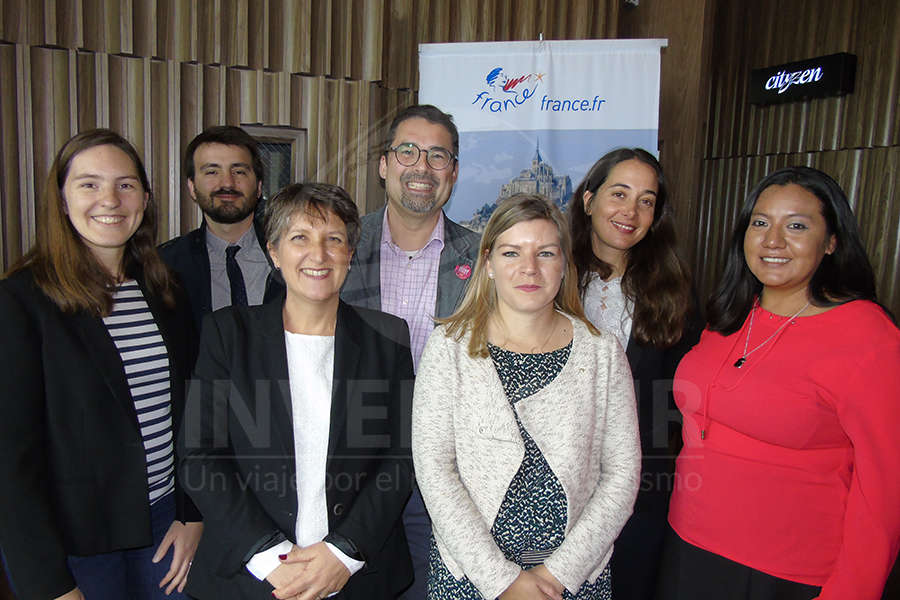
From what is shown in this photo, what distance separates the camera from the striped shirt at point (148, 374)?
184 cm

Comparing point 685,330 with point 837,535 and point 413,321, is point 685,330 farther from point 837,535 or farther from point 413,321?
point 413,321

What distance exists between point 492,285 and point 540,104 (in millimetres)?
2291

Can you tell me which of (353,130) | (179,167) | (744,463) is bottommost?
(744,463)

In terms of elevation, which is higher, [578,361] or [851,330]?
[851,330]

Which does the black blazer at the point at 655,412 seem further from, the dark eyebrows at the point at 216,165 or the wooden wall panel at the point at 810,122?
the wooden wall panel at the point at 810,122

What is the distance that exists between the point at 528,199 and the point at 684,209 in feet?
11.6

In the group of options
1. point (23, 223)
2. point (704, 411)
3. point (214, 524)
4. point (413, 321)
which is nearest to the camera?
point (214, 524)

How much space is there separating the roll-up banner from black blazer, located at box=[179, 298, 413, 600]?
7.64 ft

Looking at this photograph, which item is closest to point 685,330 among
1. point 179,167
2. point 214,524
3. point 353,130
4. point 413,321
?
point 413,321

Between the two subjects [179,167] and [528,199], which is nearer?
[528,199]

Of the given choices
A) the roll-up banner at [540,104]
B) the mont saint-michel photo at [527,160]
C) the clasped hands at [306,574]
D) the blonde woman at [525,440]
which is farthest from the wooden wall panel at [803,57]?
the clasped hands at [306,574]

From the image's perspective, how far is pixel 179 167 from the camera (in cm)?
A: 387

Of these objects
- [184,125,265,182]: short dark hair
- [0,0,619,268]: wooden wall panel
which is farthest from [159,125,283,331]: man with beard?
[0,0,619,268]: wooden wall panel

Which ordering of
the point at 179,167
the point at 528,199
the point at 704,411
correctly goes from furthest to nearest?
the point at 179,167, the point at 704,411, the point at 528,199
